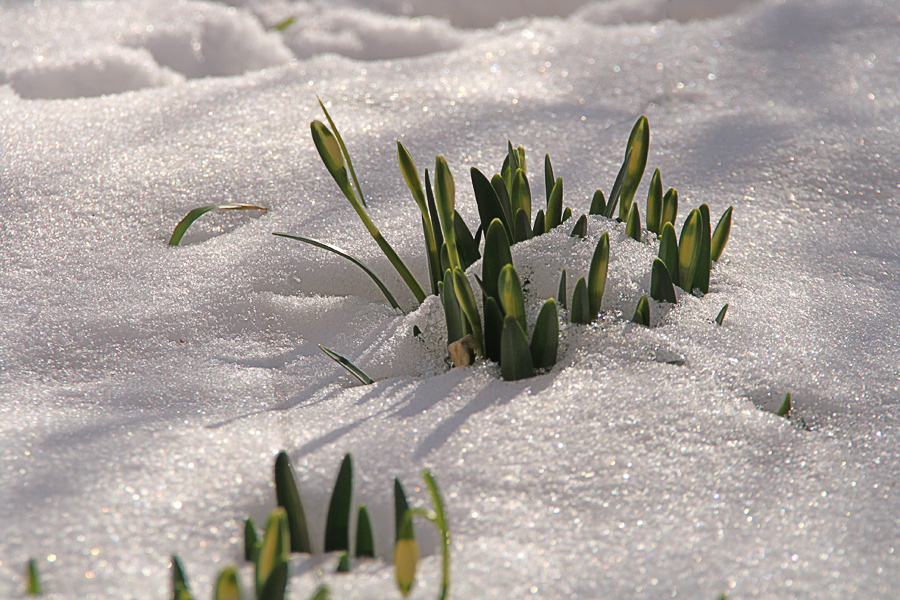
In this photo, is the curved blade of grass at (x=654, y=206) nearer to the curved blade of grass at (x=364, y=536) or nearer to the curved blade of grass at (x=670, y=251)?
the curved blade of grass at (x=670, y=251)

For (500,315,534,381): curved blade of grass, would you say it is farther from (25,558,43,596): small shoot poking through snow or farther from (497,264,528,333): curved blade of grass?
(25,558,43,596): small shoot poking through snow

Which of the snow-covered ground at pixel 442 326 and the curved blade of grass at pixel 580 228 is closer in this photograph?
the snow-covered ground at pixel 442 326

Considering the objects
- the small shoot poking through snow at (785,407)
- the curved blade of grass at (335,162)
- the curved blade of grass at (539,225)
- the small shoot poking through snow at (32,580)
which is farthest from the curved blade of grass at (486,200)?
the small shoot poking through snow at (32,580)

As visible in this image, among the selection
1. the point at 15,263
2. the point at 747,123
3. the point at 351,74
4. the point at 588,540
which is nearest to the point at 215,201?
the point at 15,263

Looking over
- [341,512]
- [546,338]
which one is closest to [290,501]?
[341,512]

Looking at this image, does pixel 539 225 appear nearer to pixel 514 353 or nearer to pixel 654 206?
pixel 654 206
